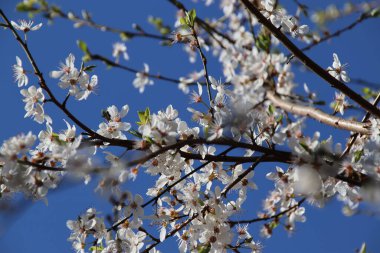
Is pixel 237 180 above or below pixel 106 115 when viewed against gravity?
below

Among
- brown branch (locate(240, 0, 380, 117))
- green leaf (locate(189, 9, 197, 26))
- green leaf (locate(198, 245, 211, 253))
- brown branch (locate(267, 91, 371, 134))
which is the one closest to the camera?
brown branch (locate(240, 0, 380, 117))

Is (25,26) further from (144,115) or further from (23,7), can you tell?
(23,7)

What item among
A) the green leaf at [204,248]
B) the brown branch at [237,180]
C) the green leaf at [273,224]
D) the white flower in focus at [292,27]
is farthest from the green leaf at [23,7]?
the green leaf at [273,224]

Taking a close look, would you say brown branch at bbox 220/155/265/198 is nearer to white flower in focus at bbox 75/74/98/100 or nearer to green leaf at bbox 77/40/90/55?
white flower in focus at bbox 75/74/98/100

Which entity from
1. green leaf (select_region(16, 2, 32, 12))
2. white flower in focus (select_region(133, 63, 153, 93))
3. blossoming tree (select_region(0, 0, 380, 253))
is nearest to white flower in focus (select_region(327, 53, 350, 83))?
blossoming tree (select_region(0, 0, 380, 253))

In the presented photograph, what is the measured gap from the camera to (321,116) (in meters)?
2.74

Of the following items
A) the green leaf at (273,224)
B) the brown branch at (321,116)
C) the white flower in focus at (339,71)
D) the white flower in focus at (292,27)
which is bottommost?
the green leaf at (273,224)

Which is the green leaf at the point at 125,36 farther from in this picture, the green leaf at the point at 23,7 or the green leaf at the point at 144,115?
the green leaf at the point at 144,115

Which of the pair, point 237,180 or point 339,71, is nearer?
point 237,180

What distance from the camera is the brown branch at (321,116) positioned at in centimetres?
263

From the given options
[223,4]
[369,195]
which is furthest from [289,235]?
[223,4]

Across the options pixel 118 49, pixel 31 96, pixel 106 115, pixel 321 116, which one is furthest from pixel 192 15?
pixel 118 49

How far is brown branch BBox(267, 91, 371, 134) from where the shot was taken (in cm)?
263

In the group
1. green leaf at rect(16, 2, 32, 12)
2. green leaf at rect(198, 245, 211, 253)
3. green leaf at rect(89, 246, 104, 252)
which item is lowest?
green leaf at rect(198, 245, 211, 253)
